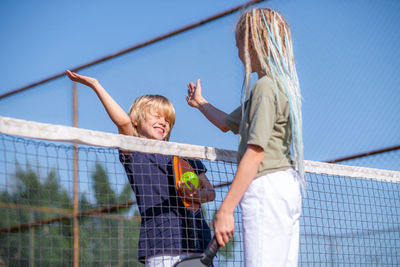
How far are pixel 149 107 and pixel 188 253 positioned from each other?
722 mm

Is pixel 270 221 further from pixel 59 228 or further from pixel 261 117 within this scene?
pixel 59 228

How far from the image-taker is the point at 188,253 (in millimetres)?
2146

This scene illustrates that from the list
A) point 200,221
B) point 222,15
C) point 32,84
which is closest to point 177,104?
point 222,15

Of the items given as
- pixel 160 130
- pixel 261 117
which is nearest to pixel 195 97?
pixel 160 130

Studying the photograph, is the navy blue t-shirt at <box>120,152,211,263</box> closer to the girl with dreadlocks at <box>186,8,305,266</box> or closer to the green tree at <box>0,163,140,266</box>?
the girl with dreadlocks at <box>186,8,305,266</box>

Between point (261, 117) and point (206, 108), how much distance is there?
2.52 ft

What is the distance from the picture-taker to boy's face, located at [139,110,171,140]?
2.49 m

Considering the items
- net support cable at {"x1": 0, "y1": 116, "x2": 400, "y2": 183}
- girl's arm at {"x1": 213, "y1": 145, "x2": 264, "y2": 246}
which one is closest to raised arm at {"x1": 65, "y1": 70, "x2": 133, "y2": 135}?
net support cable at {"x1": 0, "y1": 116, "x2": 400, "y2": 183}

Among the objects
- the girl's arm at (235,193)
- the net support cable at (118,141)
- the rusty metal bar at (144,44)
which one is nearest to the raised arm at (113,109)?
Result: the net support cable at (118,141)

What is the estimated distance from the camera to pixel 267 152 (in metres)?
1.77

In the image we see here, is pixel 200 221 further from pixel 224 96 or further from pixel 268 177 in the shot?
pixel 224 96

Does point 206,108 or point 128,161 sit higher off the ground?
point 206,108

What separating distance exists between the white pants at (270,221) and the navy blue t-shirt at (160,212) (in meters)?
0.52

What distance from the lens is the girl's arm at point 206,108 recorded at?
2.33m
